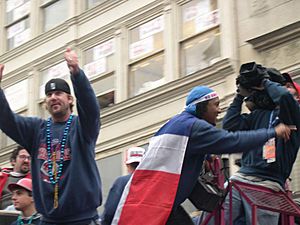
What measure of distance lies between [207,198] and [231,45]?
8.41 m

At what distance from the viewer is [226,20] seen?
1362 centimetres

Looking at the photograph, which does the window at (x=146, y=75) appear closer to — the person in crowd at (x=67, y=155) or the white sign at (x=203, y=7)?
the white sign at (x=203, y=7)

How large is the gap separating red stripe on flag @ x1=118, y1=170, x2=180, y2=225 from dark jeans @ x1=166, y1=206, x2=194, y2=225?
8.5 inches

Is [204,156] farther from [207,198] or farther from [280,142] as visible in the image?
[280,142]

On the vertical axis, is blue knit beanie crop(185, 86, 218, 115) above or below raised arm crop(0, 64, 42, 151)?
above

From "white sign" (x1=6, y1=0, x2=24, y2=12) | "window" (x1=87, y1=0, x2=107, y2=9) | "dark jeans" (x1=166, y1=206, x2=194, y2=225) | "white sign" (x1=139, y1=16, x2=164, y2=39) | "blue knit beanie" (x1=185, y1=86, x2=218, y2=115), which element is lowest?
"dark jeans" (x1=166, y1=206, x2=194, y2=225)

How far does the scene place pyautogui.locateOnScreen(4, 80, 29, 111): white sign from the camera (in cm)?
1905

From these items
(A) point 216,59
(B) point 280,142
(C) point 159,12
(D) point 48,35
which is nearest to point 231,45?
(A) point 216,59

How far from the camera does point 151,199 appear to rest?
508 cm

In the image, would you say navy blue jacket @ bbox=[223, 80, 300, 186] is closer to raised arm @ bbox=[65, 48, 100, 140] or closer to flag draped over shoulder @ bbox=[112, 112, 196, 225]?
flag draped over shoulder @ bbox=[112, 112, 196, 225]

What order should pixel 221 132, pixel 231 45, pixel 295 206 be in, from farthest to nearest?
pixel 231 45 < pixel 295 206 < pixel 221 132

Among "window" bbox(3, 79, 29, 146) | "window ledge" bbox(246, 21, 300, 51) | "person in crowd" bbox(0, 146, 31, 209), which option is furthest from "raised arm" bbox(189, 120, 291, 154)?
"window" bbox(3, 79, 29, 146)

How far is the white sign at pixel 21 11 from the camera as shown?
19.7 metres

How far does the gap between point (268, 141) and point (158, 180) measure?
94 centimetres
